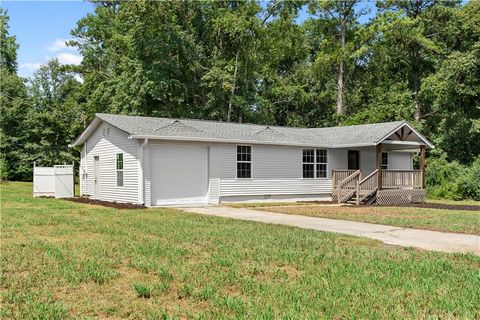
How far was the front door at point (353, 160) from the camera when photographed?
23.6m

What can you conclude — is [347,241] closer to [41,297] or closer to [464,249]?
Answer: [464,249]

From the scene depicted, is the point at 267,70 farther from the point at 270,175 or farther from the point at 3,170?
the point at 3,170

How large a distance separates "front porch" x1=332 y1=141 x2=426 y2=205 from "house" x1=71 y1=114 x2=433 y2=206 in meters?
0.05

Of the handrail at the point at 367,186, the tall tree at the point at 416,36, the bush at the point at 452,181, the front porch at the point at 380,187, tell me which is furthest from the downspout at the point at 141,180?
the tall tree at the point at 416,36

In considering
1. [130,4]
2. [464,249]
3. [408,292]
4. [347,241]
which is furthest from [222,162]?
[130,4]

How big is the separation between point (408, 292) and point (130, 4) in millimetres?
31473

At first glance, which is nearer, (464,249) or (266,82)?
(464,249)

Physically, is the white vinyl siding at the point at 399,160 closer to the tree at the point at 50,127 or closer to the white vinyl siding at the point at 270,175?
the white vinyl siding at the point at 270,175

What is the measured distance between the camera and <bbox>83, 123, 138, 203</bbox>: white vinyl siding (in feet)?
58.0

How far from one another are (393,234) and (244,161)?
34.9 feet

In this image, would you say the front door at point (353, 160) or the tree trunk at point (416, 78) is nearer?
the front door at point (353, 160)

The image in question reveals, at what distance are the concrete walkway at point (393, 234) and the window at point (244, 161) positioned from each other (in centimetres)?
630

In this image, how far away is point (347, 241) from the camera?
8773 mm

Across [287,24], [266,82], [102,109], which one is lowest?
[102,109]
